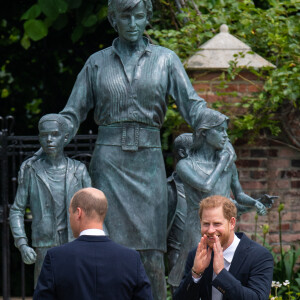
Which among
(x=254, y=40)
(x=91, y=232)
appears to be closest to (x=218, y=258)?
(x=91, y=232)

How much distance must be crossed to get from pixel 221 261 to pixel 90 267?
1.96 feet

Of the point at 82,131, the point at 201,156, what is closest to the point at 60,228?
the point at 201,156

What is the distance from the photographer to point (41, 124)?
5.19 m

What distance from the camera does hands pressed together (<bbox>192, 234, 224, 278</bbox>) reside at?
3889mm

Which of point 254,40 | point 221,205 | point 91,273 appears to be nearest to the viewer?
point 91,273

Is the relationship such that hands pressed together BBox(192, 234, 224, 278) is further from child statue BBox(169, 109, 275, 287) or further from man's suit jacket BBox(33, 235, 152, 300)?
child statue BBox(169, 109, 275, 287)

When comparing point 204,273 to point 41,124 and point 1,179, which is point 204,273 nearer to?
point 41,124

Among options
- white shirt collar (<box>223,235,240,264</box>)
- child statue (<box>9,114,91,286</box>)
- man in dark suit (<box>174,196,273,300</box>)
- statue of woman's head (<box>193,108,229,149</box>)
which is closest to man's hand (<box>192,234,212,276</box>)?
man in dark suit (<box>174,196,273,300</box>)

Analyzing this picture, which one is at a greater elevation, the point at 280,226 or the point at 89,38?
the point at 89,38

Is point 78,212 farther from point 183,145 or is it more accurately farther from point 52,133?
point 183,145

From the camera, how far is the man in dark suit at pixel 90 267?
3.67 m

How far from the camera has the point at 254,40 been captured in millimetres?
8148

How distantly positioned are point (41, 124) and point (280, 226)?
107 inches

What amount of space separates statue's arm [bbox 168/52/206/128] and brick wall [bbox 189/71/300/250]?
2138mm
